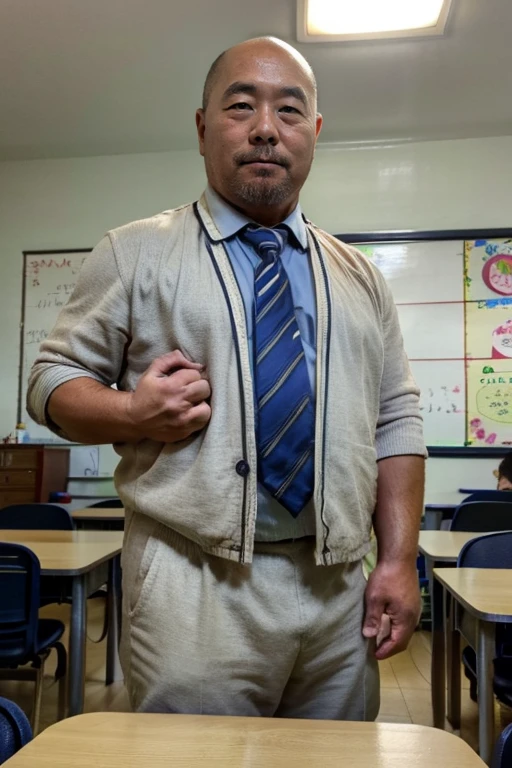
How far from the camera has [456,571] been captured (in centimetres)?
A: 207

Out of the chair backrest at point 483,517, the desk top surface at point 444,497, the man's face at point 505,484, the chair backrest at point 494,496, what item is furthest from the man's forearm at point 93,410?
the desk top surface at point 444,497

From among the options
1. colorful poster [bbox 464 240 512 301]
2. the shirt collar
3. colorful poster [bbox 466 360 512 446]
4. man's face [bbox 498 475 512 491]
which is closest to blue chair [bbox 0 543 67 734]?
the shirt collar

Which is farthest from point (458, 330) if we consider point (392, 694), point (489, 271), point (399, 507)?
point (399, 507)

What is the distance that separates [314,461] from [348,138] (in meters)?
4.41

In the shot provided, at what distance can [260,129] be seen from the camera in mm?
982

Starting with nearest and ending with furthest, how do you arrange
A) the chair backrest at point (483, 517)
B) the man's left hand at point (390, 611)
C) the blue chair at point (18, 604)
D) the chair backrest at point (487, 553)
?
the man's left hand at point (390, 611), the blue chair at point (18, 604), the chair backrest at point (487, 553), the chair backrest at point (483, 517)

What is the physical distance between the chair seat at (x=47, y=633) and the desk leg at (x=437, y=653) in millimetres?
1509

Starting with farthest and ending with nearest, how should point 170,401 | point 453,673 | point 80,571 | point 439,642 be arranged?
1. point 439,642
2. point 453,673
3. point 80,571
4. point 170,401

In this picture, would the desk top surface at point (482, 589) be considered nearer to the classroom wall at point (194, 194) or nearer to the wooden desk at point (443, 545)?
the wooden desk at point (443, 545)

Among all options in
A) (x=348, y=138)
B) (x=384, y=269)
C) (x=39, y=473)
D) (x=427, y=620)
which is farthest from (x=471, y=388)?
(x=39, y=473)

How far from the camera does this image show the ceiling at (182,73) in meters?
3.45

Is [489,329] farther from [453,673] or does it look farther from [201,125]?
[201,125]

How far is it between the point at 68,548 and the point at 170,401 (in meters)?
1.85

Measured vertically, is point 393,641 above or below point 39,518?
above
